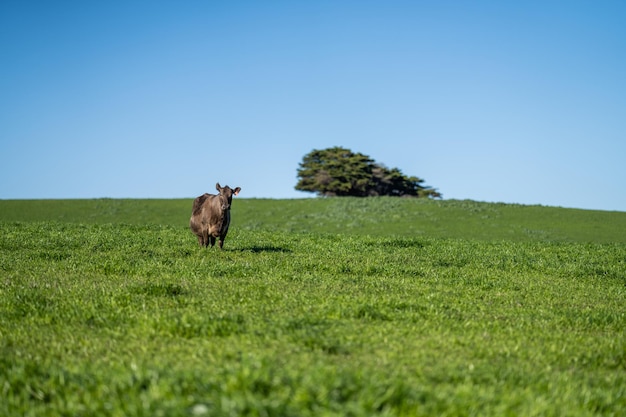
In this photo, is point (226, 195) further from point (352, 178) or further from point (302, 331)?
point (352, 178)

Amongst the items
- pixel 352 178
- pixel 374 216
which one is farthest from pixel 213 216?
pixel 352 178

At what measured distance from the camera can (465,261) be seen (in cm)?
2164

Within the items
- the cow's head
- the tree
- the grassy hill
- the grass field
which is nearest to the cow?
the cow's head

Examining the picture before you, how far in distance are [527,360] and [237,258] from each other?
12155 millimetres

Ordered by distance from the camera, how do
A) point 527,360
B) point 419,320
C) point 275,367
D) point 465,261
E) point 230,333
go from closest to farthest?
1. point 275,367
2. point 527,360
3. point 230,333
4. point 419,320
5. point 465,261

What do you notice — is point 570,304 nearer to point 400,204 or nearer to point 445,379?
point 445,379

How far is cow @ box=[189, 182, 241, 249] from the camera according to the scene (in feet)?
69.6

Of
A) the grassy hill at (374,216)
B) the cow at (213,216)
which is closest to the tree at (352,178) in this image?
the grassy hill at (374,216)

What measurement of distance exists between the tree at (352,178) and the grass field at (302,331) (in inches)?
3501

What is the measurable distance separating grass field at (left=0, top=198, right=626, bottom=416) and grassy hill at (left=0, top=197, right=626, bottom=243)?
2901cm

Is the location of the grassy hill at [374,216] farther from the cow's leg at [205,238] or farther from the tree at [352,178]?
the tree at [352,178]

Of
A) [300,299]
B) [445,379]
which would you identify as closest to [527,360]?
[445,379]

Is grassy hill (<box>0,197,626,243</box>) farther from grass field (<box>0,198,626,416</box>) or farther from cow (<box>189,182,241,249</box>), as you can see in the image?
grass field (<box>0,198,626,416</box>)

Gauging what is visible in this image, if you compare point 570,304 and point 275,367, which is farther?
point 570,304
